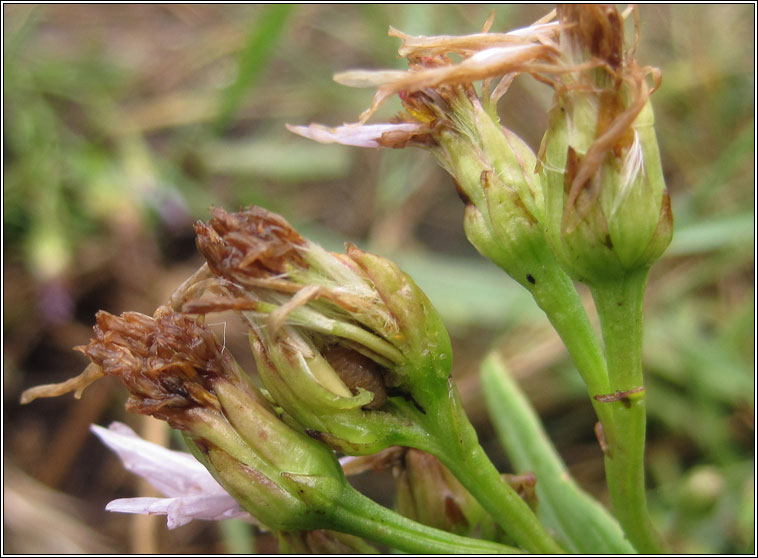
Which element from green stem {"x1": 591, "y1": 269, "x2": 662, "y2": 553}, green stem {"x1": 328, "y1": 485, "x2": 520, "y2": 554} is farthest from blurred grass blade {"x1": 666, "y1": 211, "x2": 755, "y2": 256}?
green stem {"x1": 328, "y1": 485, "x2": 520, "y2": 554}

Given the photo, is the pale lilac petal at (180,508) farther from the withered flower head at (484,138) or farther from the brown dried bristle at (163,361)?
the withered flower head at (484,138)

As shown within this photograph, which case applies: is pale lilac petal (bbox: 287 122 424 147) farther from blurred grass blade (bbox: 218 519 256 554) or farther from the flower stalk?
blurred grass blade (bbox: 218 519 256 554)

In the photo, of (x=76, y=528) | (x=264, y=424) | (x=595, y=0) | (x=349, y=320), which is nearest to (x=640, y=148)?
(x=595, y=0)

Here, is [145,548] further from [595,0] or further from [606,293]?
[595,0]

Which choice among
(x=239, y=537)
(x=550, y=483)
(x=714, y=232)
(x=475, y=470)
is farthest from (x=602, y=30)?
(x=239, y=537)

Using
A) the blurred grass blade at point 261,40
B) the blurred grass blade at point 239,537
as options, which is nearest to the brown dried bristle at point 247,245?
the blurred grass blade at point 239,537

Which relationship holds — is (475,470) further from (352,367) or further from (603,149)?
(603,149)
